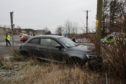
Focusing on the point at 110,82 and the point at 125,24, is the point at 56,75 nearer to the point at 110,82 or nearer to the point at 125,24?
the point at 110,82

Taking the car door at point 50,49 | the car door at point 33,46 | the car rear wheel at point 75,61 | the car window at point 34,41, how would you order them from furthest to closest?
the car window at point 34,41 → the car door at point 33,46 → the car door at point 50,49 → the car rear wheel at point 75,61

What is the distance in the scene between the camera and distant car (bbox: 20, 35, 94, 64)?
612 centimetres

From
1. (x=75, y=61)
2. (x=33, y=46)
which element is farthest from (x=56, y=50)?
(x=33, y=46)

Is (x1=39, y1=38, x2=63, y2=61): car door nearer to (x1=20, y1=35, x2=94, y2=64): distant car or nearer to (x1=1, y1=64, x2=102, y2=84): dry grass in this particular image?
(x1=20, y1=35, x2=94, y2=64): distant car

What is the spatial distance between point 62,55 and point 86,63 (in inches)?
52.4

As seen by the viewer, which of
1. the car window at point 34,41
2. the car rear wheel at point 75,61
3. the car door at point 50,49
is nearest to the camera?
the car rear wheel at point 75,61

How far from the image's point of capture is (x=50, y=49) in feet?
22.9

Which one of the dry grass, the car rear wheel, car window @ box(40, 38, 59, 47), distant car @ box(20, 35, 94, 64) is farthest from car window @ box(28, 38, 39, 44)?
the dry grass

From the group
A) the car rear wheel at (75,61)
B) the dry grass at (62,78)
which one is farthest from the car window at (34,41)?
the dry grass at (62,78)

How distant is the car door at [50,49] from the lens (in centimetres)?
667

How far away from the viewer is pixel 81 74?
4250mm

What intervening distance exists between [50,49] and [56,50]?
1.22ft

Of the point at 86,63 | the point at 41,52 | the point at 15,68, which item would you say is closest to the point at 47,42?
the point at 41,52

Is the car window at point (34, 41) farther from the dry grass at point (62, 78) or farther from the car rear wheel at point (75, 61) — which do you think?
the dry grass at point (62, 78)
